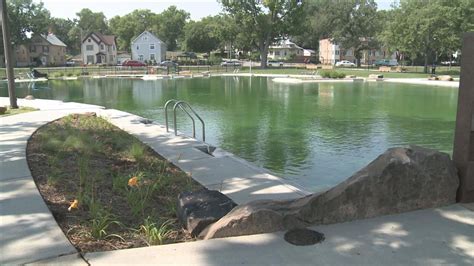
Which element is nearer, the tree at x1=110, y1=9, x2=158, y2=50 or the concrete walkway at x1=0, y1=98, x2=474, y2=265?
the concrete walkway at x1=0, y1=98, x2=474, y2=265

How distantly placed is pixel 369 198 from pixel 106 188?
3289 mm

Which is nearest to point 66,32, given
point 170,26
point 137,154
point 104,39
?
point 170,26

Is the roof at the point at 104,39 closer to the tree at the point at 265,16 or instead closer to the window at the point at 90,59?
the window at the point at 90,59

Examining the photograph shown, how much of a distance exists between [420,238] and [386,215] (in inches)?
23.1

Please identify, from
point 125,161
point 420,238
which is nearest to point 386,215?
point 420,238

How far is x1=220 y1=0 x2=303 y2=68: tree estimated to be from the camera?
66625 millimetres

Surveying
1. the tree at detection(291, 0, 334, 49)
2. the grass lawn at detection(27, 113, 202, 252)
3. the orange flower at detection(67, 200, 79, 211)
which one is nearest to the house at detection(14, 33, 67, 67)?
the tree at detection(291, 0, 334, 49)

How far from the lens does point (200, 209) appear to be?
15.2ft

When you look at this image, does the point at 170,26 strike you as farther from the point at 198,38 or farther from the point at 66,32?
the point at 66,32

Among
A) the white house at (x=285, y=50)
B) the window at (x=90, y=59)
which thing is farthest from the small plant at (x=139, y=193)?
the white house at (x=285, y=50)

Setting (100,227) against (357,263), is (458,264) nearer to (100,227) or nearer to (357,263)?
(357,263)

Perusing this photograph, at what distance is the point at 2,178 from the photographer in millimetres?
6172

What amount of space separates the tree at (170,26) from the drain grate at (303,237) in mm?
120431

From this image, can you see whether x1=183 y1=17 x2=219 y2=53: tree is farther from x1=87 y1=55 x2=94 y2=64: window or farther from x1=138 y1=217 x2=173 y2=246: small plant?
x1=138 y1=217 x2=173 y2=246: small plant
